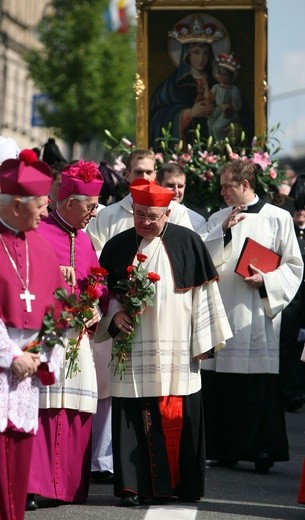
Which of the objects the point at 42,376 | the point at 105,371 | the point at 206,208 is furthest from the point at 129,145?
the point at 42,376

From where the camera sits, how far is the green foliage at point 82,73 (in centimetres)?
5219

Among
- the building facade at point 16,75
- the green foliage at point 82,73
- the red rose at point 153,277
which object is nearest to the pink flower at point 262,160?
the red rose at point 153,277

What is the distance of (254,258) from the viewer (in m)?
11.1

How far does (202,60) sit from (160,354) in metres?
8.64

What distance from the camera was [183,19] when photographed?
695 inches

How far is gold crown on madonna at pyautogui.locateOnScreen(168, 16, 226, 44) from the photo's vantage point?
1762cm

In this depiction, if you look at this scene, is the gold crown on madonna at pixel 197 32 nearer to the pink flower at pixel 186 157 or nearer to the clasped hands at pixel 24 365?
the pink flower at pixel 186 157

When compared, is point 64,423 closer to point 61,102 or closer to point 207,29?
point 207,29

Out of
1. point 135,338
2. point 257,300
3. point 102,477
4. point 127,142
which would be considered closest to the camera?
point 135,338

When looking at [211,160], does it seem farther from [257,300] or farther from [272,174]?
[257,300]

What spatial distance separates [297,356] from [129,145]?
9.24ft

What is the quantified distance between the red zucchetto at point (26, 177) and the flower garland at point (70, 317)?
572 millimetres

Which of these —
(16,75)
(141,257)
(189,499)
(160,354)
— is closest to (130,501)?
(189,499)

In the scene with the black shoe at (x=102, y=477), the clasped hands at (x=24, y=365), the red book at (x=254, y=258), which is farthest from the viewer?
the red book at (x=254, y=258)
